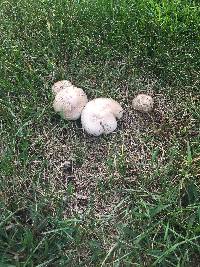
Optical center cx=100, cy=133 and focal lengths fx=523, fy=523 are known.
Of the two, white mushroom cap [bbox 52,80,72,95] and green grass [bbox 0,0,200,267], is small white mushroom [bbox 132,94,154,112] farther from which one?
white mushroom cap [bbox 52,80,72,95]

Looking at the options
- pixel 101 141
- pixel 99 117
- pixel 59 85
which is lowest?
pixel 101 141

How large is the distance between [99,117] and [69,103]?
8.0 inches

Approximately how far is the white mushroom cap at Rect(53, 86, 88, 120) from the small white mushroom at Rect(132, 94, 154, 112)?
0.31 m

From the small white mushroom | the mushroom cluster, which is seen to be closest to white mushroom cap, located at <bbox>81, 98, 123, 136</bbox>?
the mushroom cluster

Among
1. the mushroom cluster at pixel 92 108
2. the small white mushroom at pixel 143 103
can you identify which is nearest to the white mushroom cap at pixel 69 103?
the mushroom cluster at pixel 92 108

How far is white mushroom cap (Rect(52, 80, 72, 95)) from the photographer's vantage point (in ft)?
10.6

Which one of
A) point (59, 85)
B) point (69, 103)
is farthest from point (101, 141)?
point (59, 85)

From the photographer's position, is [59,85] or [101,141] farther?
[59,85]

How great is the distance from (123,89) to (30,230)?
110 centimetres

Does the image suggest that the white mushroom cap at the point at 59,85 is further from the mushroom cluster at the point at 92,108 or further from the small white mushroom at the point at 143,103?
the small white mushroom at the point at 143,103

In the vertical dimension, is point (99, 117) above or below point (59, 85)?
below

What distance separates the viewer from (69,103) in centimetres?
309

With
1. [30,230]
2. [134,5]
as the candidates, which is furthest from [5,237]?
[134,5]

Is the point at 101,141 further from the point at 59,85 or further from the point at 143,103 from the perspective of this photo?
the point at 59,85
